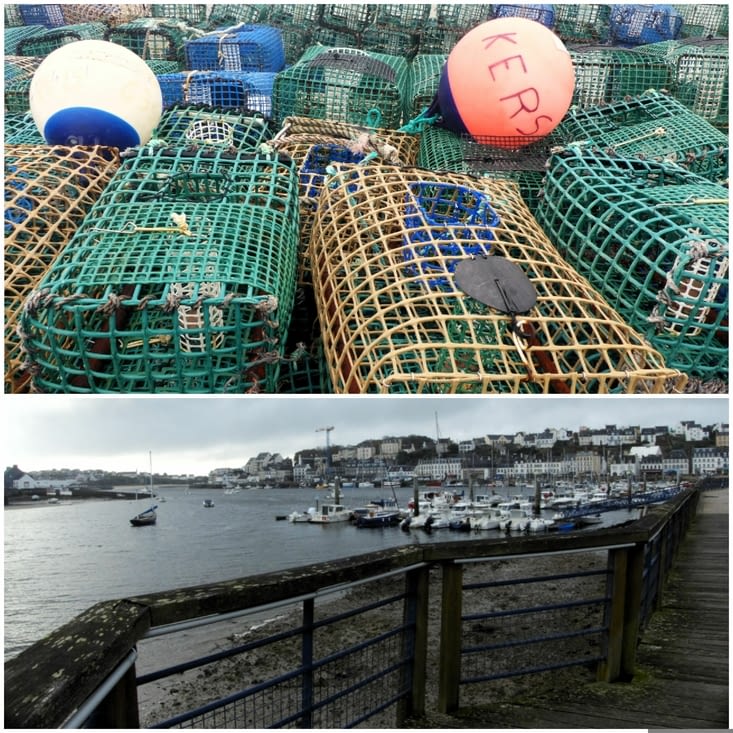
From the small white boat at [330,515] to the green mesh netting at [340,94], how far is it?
2374 cm

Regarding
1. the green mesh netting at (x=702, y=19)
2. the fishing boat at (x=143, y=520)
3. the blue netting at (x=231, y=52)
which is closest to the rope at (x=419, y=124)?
the blue netting at (x=231, y=52)

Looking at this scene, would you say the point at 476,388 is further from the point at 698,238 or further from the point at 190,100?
the point at 190,100

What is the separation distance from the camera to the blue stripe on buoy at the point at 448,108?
13.3 feet

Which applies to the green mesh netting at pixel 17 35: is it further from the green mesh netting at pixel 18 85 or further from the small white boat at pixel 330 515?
the small white boat at pixel 330 515

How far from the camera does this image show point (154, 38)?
5.71 metres

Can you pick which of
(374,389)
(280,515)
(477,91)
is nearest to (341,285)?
(374,389)

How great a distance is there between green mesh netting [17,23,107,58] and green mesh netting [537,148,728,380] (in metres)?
3.86

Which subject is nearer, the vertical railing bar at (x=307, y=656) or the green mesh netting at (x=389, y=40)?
the vertical railing bar at (x=307, y=656)

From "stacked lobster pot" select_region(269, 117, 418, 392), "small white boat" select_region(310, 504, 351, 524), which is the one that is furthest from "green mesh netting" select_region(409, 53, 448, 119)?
"small white boat" select_region(310, 504, 351, 524)

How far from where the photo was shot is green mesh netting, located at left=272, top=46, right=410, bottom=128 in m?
4.84

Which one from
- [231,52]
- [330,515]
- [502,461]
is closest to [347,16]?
[231,52]

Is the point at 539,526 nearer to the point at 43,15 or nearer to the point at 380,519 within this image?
the point at 380,519

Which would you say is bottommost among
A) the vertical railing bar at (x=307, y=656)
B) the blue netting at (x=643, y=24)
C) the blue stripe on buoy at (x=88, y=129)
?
the vertical railing bar at (x=307, y=656)

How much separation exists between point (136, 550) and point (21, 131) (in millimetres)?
17803
